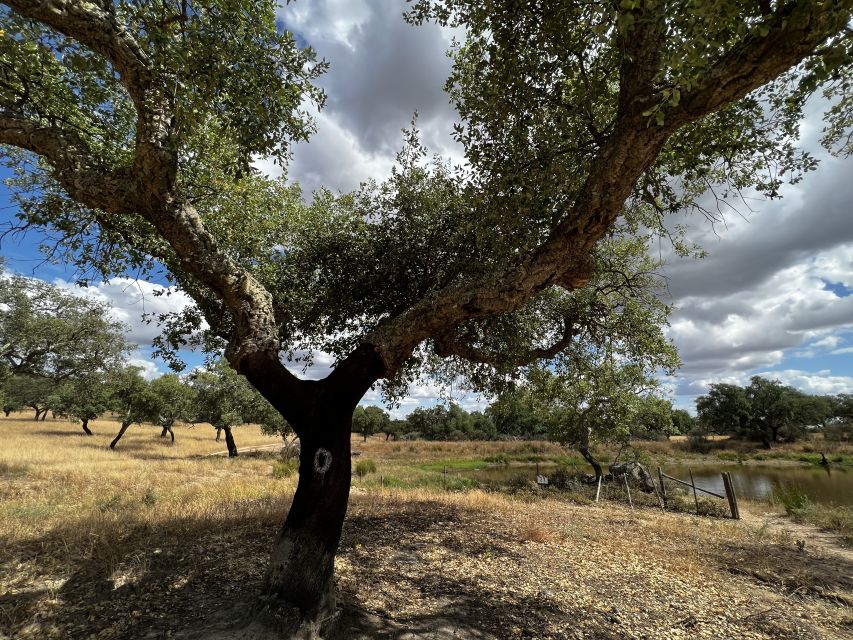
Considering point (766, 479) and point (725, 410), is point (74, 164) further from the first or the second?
point (725, 410)

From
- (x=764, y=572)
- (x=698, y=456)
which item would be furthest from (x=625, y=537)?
(x=698, y=456)

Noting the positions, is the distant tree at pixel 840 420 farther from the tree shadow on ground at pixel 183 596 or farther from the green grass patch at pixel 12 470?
the green grass patch at pixel 12 470

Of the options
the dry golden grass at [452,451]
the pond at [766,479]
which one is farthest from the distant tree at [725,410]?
the dry golden grass at [452,451]

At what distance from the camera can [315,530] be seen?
499 cm

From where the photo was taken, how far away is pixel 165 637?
168 inches

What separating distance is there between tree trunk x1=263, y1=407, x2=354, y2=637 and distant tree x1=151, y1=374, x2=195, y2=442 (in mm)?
38077

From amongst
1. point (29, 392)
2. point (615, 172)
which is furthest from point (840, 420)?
point (29, 392)

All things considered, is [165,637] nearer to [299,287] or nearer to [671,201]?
[299,287]

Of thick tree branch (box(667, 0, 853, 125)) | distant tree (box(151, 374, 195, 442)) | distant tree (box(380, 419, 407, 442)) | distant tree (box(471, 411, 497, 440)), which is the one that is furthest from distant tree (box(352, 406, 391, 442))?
thick tree branch (box(667, 0, 853, 125))

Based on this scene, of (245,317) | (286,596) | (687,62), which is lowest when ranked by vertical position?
(286,596)

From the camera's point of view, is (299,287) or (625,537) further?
(625,537)

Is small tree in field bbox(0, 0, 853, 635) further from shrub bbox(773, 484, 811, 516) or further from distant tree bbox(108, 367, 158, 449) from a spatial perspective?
distant tree bbox(108, 367, 158, 449)

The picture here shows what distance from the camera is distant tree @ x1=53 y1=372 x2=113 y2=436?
88.0 feet

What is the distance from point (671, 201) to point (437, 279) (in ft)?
16.1
